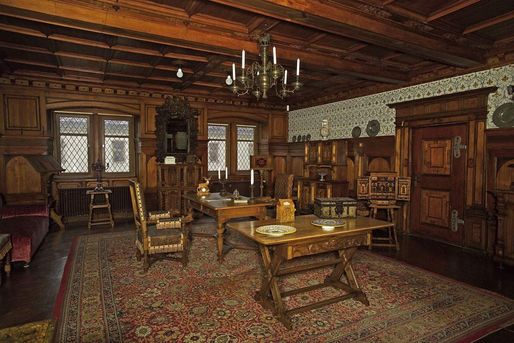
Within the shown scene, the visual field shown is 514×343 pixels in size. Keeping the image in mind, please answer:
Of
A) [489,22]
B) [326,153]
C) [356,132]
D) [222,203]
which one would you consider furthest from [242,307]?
[356,132]

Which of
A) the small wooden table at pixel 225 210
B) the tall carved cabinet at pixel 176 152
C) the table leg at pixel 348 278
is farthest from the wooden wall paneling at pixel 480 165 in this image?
the tall carved cabinet at pixel 176 152

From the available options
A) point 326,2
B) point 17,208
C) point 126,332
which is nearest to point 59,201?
point 17,208

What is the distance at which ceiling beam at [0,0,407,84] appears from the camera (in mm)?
2939

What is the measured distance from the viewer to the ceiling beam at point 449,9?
10.5ft

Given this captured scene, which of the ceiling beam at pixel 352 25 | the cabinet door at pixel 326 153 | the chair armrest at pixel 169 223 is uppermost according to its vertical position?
the ceiling beam at pixel 352 25

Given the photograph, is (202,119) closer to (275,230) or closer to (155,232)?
(155,232)

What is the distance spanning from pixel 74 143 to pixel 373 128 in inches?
257

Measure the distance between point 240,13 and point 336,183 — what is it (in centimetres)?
418

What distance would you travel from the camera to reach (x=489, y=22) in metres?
3.68

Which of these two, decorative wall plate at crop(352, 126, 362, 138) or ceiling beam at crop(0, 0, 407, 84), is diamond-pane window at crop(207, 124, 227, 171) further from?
ceiling beam at crop(0, 0, 407, 84)

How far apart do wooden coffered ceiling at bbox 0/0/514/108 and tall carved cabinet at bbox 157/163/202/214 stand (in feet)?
6.73

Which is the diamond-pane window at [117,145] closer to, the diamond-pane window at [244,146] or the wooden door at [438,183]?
the diamond-pane window at [244,146]

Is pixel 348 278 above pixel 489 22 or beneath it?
beneath

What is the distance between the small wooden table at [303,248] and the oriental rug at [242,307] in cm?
10
